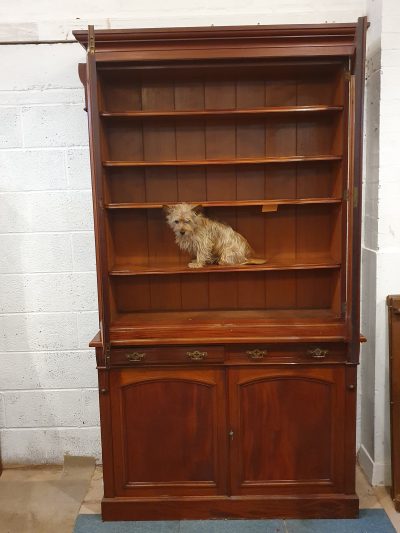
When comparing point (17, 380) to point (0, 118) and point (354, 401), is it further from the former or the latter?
point (354, 401)

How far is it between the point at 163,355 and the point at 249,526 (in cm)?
95

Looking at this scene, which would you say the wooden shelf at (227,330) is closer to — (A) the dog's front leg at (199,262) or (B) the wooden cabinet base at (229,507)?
(A) the dog's front leg at (199,262)

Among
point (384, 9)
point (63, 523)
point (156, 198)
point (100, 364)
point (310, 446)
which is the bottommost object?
point (63, 523)

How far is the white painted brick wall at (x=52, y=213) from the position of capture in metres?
2.71

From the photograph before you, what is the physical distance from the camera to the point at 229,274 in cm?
281

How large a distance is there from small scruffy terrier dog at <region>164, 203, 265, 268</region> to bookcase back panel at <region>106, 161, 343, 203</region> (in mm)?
179

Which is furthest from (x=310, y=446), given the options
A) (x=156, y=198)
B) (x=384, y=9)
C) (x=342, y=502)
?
(x=384, y=9)

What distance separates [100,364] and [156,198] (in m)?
0.96

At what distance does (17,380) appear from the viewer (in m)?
2.95

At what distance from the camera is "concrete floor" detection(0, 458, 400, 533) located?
2.49 m

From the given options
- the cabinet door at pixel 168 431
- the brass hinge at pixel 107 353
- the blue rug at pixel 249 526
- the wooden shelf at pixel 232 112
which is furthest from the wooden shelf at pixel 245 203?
the blue rug at pixel 249 526

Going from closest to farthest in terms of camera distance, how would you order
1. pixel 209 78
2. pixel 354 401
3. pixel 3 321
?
pixel 354 401 < pixel 209 78 < pixel 3 321

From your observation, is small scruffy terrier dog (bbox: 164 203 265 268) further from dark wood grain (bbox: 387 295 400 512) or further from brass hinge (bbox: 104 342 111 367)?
dark wood grain (bbox: 387 295 400 512)

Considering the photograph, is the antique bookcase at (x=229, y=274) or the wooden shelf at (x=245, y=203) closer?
the antique bookcase at (x=229, y=274)
